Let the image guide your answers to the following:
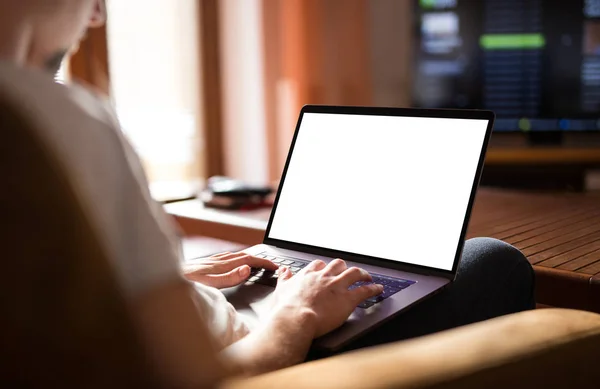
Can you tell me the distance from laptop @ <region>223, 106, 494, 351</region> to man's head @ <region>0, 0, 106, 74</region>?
42 centimetres

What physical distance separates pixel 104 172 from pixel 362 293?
1.38ft

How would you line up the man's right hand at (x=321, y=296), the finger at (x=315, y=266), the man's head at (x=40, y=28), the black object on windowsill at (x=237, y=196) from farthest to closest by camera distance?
the black object on windowsill at (x=237, y=196) < the finger at (x=315, y=266) < the man's right hand at (x=321, y=296) < the man's head at (x=40, y=28)

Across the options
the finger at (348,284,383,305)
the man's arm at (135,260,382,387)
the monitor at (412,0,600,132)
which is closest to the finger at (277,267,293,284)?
the man's arm at (135,260,382,387)

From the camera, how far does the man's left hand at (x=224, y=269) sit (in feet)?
3.15

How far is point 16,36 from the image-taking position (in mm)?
552

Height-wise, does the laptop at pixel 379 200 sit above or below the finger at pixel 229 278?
above

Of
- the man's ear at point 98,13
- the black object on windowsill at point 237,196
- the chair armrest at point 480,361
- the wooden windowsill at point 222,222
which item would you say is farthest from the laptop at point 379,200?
the black object on windowsill at point 237,196

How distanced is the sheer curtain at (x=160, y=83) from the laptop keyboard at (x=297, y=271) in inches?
87.7

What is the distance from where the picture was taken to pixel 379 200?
105 cm

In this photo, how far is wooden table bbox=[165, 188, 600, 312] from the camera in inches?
39.9

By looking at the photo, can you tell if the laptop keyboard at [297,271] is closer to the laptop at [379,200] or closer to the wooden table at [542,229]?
the laptop at [379,200]

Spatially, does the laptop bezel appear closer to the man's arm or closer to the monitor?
the man's arm

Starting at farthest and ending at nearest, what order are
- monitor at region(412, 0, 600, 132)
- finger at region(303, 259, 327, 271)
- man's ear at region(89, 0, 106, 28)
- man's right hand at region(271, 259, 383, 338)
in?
monitor at region(412, 0, 600, 132) < finger at region(303, 259, 327, 271) < man's right hand at region(271, 259, 383, 338) < man's ear at region(89, 0, 106, 28)

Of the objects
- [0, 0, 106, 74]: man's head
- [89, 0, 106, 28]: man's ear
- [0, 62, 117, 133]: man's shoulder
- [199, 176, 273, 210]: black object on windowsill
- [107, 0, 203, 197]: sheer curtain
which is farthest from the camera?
[107, 0, 203, 197]: sheer curtain
